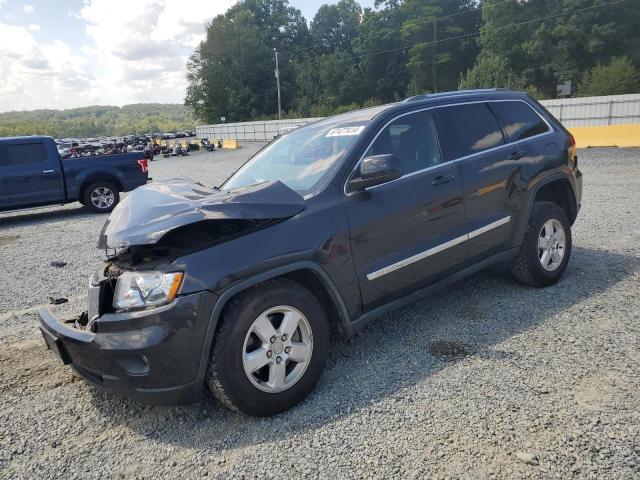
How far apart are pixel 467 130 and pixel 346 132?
3.78ft

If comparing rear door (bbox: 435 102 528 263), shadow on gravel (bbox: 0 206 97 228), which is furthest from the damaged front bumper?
shadow on gravel (bbox: 0 206 97 228)

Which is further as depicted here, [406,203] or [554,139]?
[554,139]

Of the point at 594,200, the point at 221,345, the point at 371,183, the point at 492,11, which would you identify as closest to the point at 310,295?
the point at 221,345

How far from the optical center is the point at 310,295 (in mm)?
3010

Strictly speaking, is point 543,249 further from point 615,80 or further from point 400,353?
point 615,80

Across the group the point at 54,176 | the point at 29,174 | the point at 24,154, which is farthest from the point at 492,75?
the point at 29,174

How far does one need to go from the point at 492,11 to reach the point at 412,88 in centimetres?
1364

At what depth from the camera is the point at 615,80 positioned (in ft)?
131

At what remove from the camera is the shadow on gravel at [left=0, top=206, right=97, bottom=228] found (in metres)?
11.2

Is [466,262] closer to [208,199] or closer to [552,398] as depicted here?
[552,398]

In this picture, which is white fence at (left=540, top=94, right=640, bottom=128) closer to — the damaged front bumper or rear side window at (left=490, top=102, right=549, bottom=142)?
rear side window at (left=490, top=102, right=549, bottom=142)

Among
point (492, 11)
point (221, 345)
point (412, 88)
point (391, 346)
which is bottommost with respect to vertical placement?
point (391, 346)

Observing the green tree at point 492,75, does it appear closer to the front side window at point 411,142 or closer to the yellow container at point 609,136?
the yellow container at point 609,136

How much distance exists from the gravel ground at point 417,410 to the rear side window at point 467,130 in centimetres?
137
